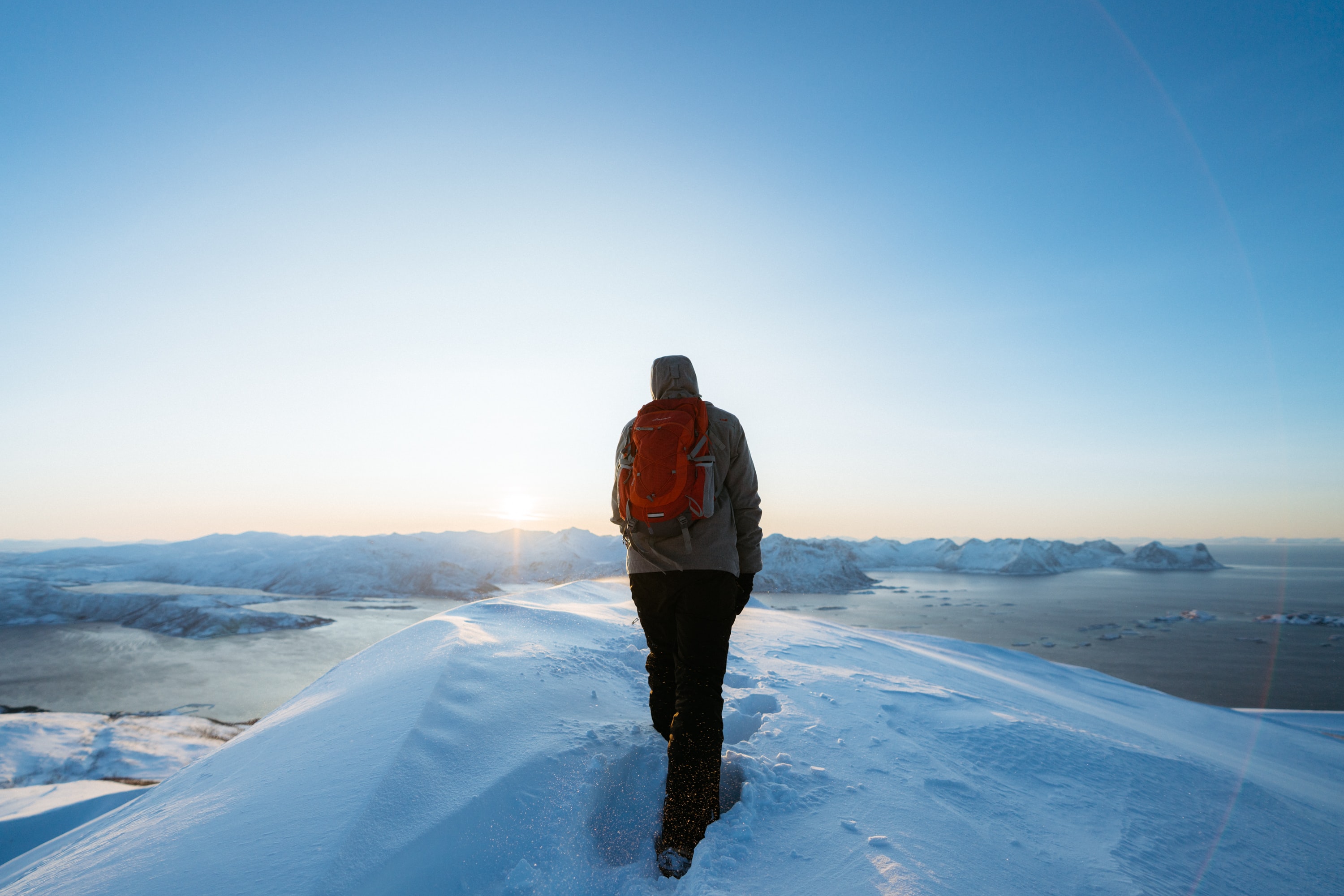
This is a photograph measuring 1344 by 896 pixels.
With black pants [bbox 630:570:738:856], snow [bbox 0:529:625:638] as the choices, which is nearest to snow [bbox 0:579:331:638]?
snow [bbox 0:529:625:638]

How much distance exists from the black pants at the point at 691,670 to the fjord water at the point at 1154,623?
29.2 m

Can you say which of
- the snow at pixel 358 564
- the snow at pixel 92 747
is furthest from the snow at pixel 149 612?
Result: the snow at pixel 92 747

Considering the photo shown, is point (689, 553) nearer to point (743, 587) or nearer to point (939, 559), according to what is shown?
point (743, 587)

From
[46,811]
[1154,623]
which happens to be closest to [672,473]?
[46,811]

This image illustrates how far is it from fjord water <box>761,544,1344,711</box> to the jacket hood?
2942cm

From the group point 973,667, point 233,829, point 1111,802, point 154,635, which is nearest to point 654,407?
point 233,829

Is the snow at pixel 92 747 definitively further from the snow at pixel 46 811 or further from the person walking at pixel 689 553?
the person walking at pixel 689 553

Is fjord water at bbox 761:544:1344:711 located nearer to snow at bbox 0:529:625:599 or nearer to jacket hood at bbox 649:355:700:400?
jacket hood at bbox 649:355:700:400

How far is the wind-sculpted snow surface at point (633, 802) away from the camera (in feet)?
5.63

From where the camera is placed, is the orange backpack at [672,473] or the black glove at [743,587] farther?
the black glove at [743,587]

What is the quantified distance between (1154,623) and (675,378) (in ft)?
239

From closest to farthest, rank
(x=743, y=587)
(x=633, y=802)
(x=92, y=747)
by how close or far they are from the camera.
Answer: (x=633, y=802) → (x=743, y=587) → (x=92, y=747)

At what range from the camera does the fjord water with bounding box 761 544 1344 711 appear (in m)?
33.3

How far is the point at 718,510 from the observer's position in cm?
249
